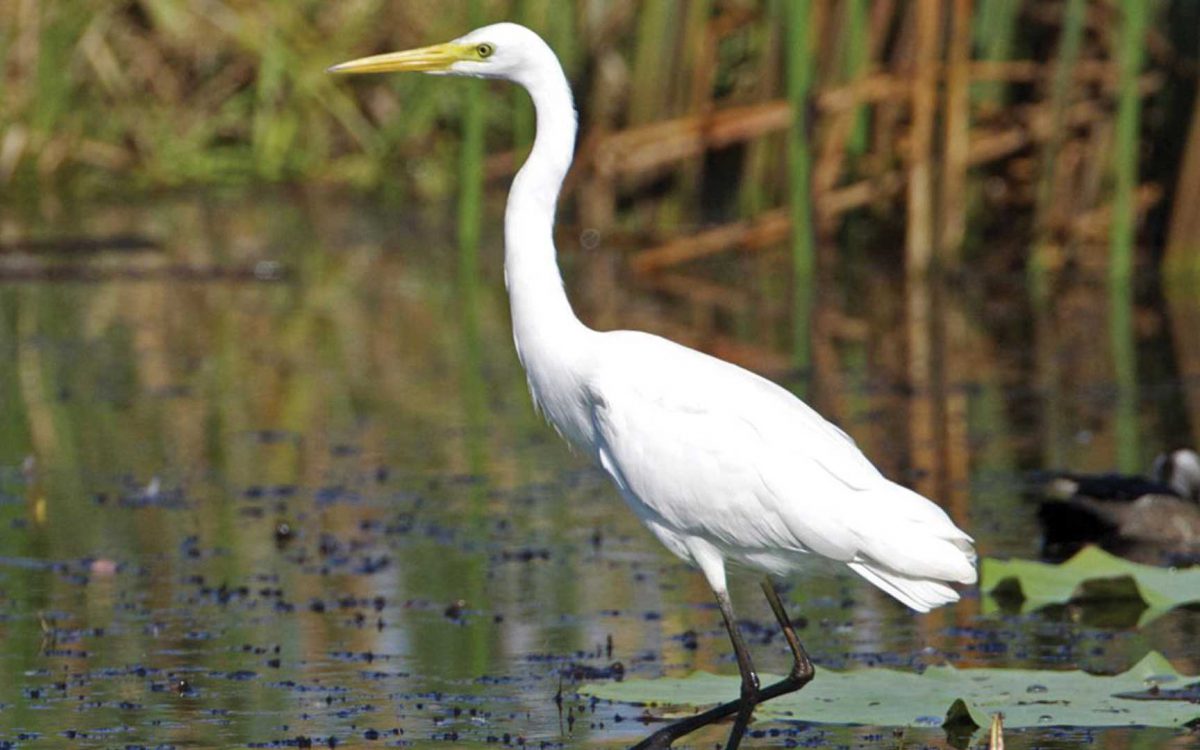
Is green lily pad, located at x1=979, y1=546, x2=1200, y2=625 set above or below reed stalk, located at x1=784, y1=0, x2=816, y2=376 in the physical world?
below

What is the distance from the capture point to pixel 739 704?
5516 mm

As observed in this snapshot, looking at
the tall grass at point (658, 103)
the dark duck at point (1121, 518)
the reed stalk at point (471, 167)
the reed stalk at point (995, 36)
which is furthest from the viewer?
the reed stalk at point (471, 167)

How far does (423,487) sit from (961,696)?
12.1 ft

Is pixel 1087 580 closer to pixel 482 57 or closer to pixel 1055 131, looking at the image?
pixel 482 57

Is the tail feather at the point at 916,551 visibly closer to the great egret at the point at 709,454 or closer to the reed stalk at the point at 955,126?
the great egret at the point at 709,454

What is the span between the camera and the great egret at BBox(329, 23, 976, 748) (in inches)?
215

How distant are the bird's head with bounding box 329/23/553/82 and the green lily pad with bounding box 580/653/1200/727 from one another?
1.63m

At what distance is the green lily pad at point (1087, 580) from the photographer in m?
6.93

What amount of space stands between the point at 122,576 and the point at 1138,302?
8910 mm

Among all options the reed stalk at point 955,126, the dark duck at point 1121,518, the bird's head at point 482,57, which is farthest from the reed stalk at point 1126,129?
the bird's head at point 482,57

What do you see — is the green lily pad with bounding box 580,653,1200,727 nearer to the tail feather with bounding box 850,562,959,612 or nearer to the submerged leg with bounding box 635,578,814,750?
the submerged leg with bounding box 635,578,814,750

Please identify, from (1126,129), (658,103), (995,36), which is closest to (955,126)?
(995,36)

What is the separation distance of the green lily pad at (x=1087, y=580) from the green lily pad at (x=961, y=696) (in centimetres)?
95

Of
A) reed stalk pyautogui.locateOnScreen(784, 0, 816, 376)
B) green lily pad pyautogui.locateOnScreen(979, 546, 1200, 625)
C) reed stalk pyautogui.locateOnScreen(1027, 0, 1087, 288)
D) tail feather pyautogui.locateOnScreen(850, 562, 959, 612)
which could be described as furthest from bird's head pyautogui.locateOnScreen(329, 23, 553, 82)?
reed stalk pyautogui.locateOnScreen(1027, 0, 1087, 288)
